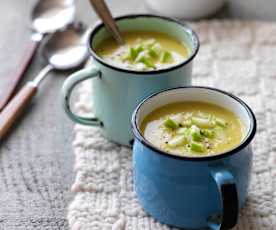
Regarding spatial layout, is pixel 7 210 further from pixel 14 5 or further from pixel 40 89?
pixel 14 5

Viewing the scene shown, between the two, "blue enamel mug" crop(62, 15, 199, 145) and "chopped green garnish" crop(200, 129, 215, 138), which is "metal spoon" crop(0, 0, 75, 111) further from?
"chopped green garnish" crop(200, 129, 215, 138)

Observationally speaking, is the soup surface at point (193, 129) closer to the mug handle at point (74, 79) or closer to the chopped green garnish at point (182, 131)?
the chopped green garnish at point (182, 131)

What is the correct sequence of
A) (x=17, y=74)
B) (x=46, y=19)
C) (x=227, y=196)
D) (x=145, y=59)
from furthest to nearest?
(x=46, y=19), (x=17, y=74), (x=145, y=59), (x=227, y=196)

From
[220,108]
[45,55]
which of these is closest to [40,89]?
[45,55]

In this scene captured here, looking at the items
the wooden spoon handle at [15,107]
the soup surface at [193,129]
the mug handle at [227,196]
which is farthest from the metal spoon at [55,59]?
the mug handle at [227,196]

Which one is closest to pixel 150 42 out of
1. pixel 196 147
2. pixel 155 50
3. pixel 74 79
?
pixel 155 50

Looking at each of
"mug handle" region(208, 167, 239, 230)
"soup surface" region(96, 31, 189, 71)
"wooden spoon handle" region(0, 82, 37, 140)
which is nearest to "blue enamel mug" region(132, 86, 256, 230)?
"mug handle" region(208, 167, 239, 230)

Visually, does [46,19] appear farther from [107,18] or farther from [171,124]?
[171,124]
